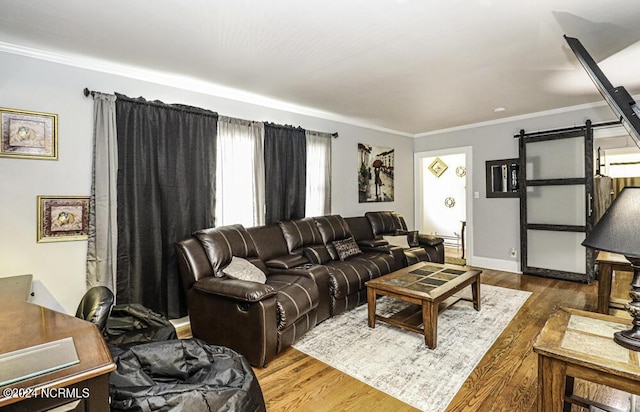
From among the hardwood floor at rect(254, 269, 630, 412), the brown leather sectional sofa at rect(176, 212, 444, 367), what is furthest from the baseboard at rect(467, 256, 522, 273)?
the hardwood floor at rect(254, 269, 630, 412)

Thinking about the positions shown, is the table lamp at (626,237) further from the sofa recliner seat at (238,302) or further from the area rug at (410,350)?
the sofa recliner seat at (238,302)

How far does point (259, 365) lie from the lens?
2.47 metres

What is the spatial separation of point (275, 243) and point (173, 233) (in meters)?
1.10

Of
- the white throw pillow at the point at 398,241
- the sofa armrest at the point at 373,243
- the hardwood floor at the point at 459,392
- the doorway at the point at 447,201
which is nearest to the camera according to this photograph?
the hardwood floor at the point at 459,392

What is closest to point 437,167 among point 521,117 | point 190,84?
point 521,117

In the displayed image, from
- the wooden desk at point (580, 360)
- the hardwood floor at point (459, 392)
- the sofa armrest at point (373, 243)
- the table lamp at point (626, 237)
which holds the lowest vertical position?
the hardwood floor at point (459, 392)

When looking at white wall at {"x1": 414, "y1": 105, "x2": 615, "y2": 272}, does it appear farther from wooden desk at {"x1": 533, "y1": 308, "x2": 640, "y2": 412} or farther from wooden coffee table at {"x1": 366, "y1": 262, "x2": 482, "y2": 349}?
wooden desk at {"x1": 533, "y1": 308, "x2": 640, "y2": 412}

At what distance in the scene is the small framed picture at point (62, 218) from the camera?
103 inches

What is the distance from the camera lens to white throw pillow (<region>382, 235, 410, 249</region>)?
15.7ft

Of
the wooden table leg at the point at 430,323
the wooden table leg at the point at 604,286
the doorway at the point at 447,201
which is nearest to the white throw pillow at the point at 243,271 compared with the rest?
the wooden table leg at the point at 430,323

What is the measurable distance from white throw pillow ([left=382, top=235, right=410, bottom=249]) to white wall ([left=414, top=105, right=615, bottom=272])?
181 centimetres

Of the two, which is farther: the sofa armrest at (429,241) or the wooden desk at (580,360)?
the sofa armrest at (429,241)

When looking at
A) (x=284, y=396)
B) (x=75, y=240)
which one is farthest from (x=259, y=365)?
(x=75, y=240)

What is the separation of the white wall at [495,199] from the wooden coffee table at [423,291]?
2353mm
